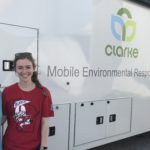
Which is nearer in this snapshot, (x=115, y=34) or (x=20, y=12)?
(x=20, y=12)

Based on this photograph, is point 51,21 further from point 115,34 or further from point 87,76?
point 115,34

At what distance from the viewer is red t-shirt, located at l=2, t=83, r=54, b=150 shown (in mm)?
2660

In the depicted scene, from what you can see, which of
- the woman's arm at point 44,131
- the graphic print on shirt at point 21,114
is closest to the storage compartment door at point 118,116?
the woman's arm at point 44,131

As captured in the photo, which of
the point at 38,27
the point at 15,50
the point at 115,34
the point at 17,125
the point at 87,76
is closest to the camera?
the point at 17,125

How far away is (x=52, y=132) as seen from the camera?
4.19 meters

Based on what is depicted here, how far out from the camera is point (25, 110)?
8.73ft

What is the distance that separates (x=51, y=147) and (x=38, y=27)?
1.39 m

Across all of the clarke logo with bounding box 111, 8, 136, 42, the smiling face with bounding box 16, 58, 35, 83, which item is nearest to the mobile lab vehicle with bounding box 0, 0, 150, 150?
the clarke logo with bounding box 111, 8, 136, 42

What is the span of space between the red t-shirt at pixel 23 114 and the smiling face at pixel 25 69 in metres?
0.09

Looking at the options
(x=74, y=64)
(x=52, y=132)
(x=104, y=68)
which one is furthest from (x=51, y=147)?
(x=104, y=68)

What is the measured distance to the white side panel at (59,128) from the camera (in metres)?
4.19

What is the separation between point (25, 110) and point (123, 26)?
2910mm

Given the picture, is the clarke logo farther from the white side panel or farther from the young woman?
the young woman

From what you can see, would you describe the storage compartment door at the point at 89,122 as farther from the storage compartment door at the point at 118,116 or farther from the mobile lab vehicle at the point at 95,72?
the storage compartment door at the point at 118,116
